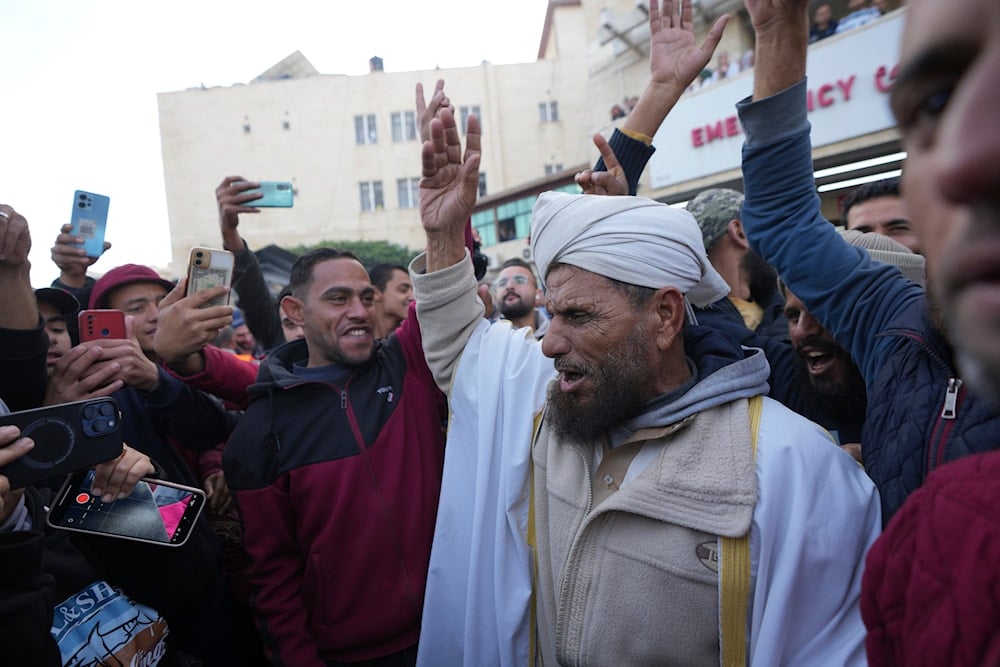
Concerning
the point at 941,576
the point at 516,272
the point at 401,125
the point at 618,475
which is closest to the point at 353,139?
the point at 401,125

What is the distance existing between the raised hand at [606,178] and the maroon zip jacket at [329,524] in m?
1.22

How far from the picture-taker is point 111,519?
68.4 inches

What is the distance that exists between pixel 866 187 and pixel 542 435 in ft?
7.40

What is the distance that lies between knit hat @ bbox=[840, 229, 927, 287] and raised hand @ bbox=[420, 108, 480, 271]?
4.39 ft

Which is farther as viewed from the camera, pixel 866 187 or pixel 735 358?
pixel 866 187

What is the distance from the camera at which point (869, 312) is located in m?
1.64

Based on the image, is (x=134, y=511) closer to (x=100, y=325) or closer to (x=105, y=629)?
(x=105, y=629)

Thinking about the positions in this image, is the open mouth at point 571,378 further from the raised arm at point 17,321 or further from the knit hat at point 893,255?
the raised arm at point 17,321

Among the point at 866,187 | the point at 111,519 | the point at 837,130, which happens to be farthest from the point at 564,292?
the point at 837,130

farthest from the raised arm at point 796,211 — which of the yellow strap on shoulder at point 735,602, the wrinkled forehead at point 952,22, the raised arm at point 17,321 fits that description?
the raised arm at point 17,321

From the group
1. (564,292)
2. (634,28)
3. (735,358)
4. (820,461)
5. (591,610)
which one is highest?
(634,28)

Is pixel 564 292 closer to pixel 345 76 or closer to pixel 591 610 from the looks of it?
pixel 591 610

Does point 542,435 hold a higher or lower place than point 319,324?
lower

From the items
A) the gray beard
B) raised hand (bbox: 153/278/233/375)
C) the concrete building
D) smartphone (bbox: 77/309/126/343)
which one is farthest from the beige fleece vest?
the concrete building
